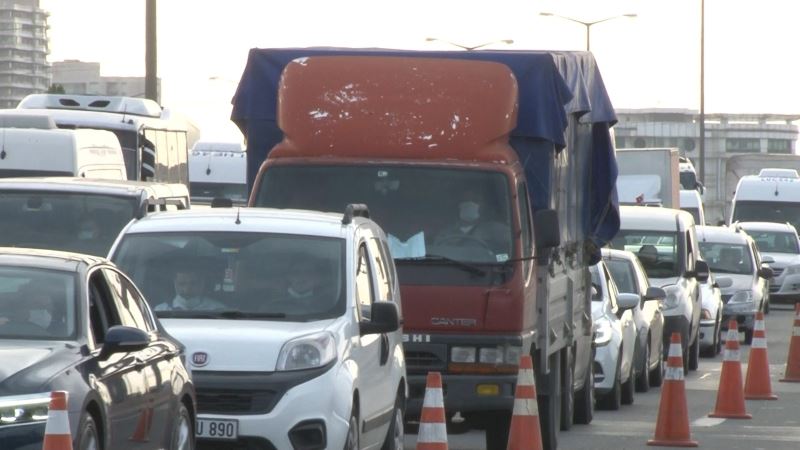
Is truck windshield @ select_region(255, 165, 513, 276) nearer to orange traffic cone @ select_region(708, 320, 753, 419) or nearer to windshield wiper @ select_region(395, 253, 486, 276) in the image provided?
windshield wiper @ select_region(395, 253, 486, 276)

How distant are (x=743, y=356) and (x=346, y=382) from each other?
1847cm

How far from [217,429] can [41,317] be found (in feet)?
5.78

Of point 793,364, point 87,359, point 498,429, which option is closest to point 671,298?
point 793,364

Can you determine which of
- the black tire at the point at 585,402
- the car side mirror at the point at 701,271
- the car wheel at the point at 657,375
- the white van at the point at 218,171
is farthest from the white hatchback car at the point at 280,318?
the white van at the point at 218,171

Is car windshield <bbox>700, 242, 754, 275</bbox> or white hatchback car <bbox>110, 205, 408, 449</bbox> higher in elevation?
white hatchback car <bbox>110, 205, 408, 449</bbox>

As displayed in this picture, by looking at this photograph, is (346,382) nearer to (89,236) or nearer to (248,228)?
(248,228)

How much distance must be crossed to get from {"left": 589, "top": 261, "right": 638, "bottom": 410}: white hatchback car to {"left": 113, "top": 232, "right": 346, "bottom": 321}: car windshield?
7.99 meters

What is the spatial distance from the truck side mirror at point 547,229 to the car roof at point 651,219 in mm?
12556

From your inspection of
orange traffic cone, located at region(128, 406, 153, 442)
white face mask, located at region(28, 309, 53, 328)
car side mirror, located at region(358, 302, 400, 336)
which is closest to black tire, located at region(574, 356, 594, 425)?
car side mirror, located at region(358, 302, 400, 336)

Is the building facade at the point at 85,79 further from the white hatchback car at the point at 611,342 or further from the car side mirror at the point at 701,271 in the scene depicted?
the white hatchback car at the point at 611,342

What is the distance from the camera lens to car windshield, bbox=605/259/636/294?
920 inches

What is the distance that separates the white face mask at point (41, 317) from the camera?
9531 mm

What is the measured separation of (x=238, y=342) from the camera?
11148 millimetres

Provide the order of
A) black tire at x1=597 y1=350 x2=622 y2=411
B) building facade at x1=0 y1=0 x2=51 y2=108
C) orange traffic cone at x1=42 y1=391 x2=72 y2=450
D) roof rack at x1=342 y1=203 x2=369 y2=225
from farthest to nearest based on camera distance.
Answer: building facade at x1=0 y1=0 x2=51 y2=108 < black tire at x1=597 y1=350 x2=622 y2=411 < roof rack at x1=342 y1=203 x2=369 y2=225 < orange traffic cone at x1=42 y1=391 x2=72 y2=450
